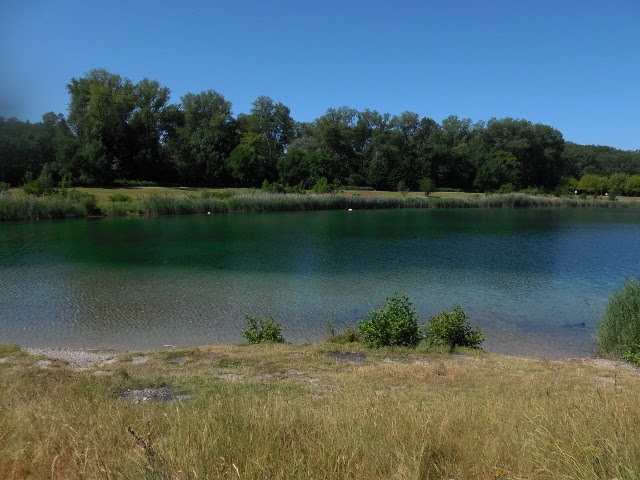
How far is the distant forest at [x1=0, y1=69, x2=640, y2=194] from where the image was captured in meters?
75.1

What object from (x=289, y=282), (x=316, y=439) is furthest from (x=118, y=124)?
(x=316, y=439)

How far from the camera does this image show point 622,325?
459 inches

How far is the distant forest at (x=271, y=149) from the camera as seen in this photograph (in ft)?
246

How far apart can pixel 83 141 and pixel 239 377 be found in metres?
77.8

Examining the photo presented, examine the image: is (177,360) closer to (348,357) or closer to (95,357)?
(95,357)

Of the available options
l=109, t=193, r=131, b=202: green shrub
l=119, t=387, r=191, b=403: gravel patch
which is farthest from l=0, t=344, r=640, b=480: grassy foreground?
l=109, t=193, r=131, b=202: green shrub

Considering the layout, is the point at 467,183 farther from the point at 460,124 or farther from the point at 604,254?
the point at 604,254

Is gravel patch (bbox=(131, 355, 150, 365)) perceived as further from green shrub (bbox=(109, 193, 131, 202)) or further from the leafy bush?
the leafy bush

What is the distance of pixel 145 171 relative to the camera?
8094 centimetres

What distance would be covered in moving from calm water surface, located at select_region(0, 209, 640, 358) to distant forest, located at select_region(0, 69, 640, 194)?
136ft

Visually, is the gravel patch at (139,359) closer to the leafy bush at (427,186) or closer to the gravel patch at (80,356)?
the gravel patch at (80,356)

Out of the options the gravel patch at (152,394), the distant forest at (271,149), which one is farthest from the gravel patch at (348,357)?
the distant forest at (271,149)

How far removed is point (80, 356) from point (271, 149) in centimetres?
10345

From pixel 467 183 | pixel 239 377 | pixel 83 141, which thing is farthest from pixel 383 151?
pixel 239 377
